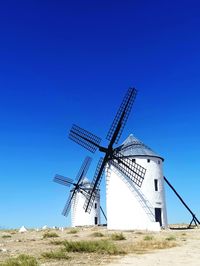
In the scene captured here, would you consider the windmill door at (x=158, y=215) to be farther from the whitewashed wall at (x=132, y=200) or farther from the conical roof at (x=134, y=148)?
the conical roof at (x=134, y=148)

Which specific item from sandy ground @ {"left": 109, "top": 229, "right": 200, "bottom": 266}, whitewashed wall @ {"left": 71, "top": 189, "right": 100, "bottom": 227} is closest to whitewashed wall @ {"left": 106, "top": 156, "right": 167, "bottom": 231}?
sandy ground @ {"left": 109, "top": 229, "right": 200, "bottom": 266}

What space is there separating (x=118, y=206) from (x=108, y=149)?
4.85 meters

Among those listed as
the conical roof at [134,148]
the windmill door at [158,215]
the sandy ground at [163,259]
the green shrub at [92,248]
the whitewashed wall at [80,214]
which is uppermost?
the conical roof at [134,148]

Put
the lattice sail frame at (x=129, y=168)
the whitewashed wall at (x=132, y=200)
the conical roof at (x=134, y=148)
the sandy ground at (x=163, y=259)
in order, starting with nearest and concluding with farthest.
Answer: the sandy ground at (x=163, y=259), the lattice sail frame at (x=129, y=168), the whitewashed wall at (x=132, y=200), the conical roof at (x=134, y=148)

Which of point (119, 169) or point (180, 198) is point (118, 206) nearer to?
point (119, 169)

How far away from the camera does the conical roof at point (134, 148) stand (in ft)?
113

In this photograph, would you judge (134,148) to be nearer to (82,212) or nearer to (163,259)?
(82,212)

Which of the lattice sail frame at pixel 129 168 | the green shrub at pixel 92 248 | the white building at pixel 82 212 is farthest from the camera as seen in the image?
the white building at pixel 82 212

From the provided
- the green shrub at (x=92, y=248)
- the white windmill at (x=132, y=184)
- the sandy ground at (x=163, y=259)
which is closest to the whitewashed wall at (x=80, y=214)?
the white windmill at (x=132, y=184)

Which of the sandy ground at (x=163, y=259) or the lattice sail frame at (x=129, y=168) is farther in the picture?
the lattice sail frame at (x=129, y=168)

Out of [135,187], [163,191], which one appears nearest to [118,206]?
[135,187]

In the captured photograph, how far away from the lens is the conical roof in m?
34.5

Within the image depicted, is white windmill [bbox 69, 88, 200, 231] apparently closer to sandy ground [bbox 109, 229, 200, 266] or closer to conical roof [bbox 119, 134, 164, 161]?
conical roof [bbox 119, 134, 164, 161]

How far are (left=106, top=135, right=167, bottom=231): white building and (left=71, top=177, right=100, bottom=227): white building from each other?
62.0ft
